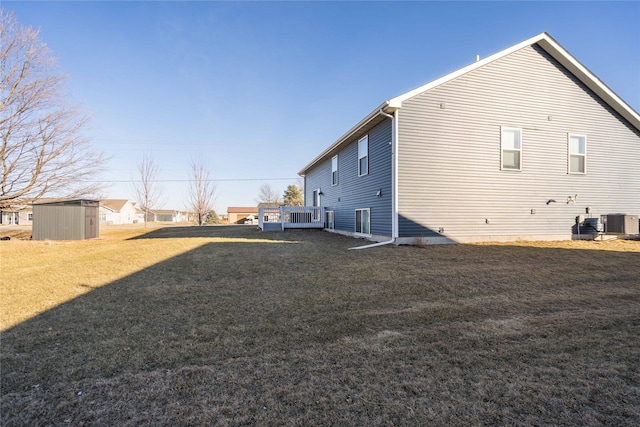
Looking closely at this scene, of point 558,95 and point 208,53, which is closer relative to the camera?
point 558,95

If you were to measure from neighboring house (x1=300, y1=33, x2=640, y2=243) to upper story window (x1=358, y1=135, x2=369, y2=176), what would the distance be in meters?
0.06

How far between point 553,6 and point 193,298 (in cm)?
1388

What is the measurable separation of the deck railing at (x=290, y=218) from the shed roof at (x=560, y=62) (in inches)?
236

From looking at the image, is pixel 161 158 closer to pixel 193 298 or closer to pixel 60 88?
pixel 60 88

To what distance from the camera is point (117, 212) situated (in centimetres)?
5247

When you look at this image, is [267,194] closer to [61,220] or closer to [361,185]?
[61,220]

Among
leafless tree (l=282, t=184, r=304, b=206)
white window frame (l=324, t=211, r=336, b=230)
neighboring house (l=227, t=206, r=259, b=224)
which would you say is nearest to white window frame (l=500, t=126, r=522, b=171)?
white window frame (l=324, t=211, r=336, b=230)

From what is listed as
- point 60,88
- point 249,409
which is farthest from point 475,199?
point 60,88

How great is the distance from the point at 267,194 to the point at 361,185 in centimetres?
4711

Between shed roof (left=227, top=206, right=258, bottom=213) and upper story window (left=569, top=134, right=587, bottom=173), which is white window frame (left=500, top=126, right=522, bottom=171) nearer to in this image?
upper story window (left=569, top=134, right=587, bottom=173)

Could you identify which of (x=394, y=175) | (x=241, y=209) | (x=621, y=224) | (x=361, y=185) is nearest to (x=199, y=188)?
(x=361, y=185)

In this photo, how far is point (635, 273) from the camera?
5895mm

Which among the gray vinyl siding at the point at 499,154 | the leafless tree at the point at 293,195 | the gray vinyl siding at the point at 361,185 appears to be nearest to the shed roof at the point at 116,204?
the leafless tree at the point at 293,195

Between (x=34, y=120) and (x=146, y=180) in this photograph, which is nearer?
(x=34, y=120)
